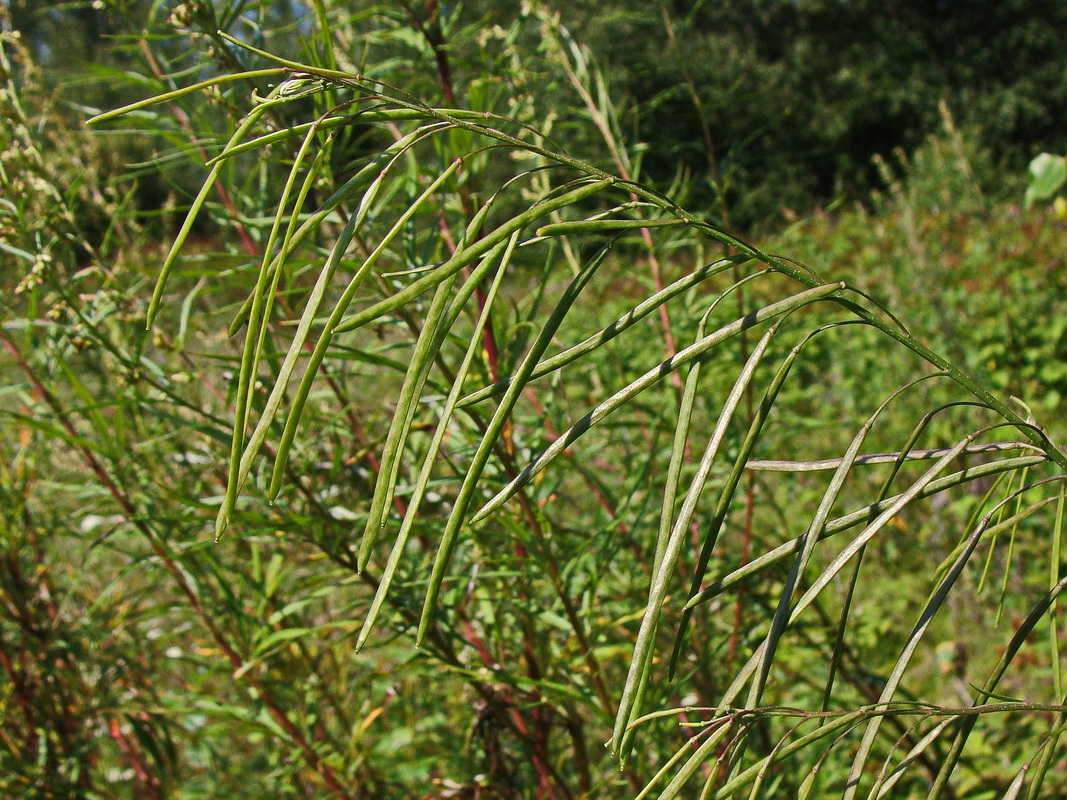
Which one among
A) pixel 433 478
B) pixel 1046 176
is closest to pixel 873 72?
pixel 1046 176

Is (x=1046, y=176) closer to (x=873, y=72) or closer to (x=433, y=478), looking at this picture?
(x=433, y=478)

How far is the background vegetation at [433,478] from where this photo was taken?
0.39m

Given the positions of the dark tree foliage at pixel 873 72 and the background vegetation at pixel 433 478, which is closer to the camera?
the background vegetation at pixel 433 478

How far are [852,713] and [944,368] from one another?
17 cm

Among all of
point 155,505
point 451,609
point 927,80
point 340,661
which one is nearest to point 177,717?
point 340,661

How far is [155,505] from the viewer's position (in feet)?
3.79

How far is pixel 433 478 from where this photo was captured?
1135 millimetres

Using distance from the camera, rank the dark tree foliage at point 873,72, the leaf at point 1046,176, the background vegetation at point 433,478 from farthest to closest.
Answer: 1. the dark tree foliage at point 873,72
2. the leaf at point 1046,176
3. the background vegetation at point 433,478

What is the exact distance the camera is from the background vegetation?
0.39 metres

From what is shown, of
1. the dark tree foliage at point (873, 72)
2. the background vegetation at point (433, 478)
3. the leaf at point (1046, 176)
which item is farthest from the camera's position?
the dark tree foliage at point (873, 72)

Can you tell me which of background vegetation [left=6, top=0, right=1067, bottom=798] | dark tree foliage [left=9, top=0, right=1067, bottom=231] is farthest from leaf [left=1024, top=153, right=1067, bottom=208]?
dark tree foliage [left=9, top=0, right=1067, bottom=231]

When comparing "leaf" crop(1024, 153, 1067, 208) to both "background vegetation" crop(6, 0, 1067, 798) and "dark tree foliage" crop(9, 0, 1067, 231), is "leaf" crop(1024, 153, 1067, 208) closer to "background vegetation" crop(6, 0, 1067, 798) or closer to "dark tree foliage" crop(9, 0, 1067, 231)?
"background vegetation" crop(6, 0, 1067, 798)

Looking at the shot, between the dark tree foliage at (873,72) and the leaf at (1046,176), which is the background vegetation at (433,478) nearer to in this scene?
the leaf at (1046,176)

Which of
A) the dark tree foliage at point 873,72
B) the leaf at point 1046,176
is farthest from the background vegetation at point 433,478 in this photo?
the dark tree foliage at point 873,72
